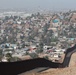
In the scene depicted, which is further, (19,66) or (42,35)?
(42,35)

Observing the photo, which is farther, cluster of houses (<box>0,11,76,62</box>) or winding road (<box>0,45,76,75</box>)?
cluster of houses (<box>0,11,76,62</box>)

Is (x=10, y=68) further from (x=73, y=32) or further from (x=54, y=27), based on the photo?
(x=54, y=27)

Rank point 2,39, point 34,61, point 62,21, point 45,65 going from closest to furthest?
point 34,61
point 45,65
point 2,39
point 62,21

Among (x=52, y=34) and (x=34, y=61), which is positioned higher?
(x=34, y=61)

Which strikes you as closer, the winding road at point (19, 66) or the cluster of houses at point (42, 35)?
the winding road at point (19, 66)

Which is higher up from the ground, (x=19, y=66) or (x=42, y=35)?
(x=19, y=66)

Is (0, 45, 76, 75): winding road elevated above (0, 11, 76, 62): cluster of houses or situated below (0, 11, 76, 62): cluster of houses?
above

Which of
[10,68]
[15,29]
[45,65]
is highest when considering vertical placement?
[10,68]

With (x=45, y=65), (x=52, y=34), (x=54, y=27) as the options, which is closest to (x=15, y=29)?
(x=54, y=27)

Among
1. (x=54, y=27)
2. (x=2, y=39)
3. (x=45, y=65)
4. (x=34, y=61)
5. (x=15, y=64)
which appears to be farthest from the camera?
(x=54, y=27)

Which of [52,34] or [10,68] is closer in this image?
[10,68]

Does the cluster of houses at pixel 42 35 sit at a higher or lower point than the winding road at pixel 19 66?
lower
